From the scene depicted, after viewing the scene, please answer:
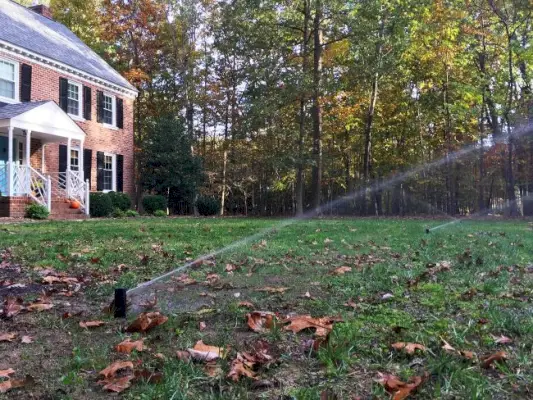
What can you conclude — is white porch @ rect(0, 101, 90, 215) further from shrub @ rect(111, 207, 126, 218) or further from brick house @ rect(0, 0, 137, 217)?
shrub @ rect(111, 207, 126, 218)

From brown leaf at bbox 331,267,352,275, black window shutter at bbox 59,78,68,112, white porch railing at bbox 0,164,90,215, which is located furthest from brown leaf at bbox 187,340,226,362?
black window shutter at bbox 59,78,68,112

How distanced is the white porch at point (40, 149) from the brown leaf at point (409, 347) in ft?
43.4

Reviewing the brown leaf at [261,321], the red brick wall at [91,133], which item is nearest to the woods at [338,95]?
the red brick wall at [91,133]

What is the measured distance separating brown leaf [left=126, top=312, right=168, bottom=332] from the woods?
14348mm

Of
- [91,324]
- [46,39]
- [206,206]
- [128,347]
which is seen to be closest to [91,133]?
[46,39]

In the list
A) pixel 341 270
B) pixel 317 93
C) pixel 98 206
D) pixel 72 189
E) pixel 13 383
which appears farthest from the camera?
pixel 317 93

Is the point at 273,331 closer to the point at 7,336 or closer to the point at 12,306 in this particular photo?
the point at 7,336

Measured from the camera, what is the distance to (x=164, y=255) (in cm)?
495

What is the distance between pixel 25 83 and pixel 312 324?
601 inches

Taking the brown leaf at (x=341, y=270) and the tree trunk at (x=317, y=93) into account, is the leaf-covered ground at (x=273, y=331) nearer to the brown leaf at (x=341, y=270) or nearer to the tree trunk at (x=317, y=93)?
the brown leaf at (x=341, y=270)

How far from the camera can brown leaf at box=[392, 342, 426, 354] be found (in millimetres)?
1948

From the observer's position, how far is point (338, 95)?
2073 cm

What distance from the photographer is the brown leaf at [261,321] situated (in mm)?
2298

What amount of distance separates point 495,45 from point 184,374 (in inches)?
845
